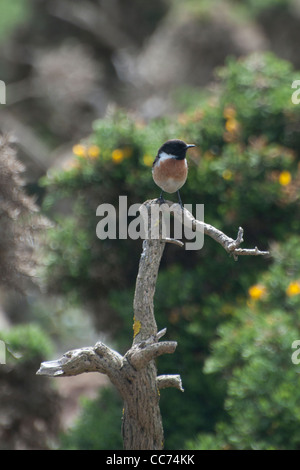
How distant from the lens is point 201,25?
9953 mm

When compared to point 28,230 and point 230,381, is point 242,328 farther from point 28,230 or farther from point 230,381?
point 28,230

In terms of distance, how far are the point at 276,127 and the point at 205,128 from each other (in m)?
0.59

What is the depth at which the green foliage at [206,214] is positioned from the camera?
482cm

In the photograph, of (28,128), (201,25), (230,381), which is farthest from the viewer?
(28,128)

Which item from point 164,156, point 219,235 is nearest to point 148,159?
point 164,156

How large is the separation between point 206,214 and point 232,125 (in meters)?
0.82

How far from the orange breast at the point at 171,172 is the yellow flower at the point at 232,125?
2.72m

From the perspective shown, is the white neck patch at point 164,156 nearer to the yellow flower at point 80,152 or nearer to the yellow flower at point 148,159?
the yellow flower at point 148,159

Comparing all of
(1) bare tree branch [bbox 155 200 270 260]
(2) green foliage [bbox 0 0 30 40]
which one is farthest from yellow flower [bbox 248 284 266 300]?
(2) green foliage [bbox 0 0 30 40]

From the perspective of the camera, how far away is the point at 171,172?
2.64 metres

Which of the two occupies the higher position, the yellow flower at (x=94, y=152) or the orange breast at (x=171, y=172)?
the yellow flower at (x=94, y=152)

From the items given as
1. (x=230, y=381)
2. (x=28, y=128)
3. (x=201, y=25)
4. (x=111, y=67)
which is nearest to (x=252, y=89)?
(x=230, y=381)

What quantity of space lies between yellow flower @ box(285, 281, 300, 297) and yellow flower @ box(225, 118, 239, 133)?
5.27 ft

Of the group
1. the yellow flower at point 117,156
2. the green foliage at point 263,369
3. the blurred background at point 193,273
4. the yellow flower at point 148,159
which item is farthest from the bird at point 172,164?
the yellow flower at point 117,156
